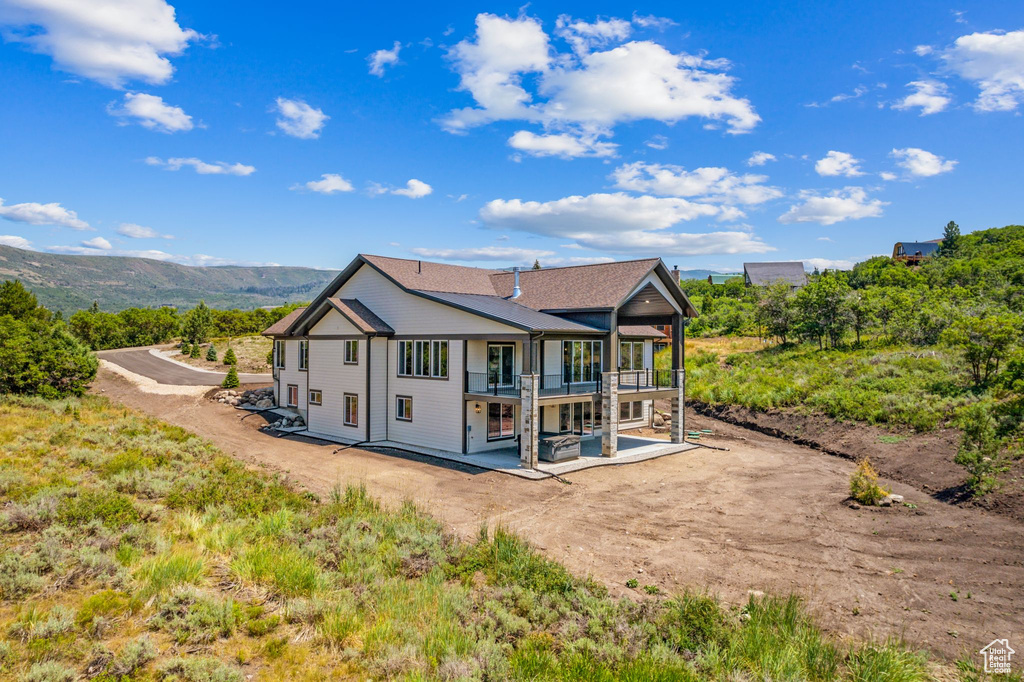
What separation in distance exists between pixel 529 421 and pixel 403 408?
668cm

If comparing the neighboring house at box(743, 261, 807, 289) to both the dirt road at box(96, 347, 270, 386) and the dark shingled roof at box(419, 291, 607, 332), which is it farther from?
the dirt road at box(96, 347, 270, 386)

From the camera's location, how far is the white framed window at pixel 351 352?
23.5 m

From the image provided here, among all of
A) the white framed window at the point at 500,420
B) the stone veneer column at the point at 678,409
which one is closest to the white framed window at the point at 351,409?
the white framed window at the point at 500,420

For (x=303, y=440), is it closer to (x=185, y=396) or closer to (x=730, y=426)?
(x=185, y=396)

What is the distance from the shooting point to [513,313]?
20641 mm

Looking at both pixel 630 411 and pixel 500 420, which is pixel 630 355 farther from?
pixel 500 420

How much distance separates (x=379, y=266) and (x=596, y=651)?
63.7ft

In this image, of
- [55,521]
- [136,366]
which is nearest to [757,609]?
[55,521]

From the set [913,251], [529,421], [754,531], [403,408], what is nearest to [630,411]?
[529,421]

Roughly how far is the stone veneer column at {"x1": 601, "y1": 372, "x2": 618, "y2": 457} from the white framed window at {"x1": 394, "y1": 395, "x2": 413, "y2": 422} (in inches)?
315

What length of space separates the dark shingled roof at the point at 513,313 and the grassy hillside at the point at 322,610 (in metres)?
9.17

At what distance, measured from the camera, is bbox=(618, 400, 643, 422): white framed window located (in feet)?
88.4

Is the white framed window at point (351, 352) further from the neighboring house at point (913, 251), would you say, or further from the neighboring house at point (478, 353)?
the neighboring house at point (913, 251)

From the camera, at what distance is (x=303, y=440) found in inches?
928
